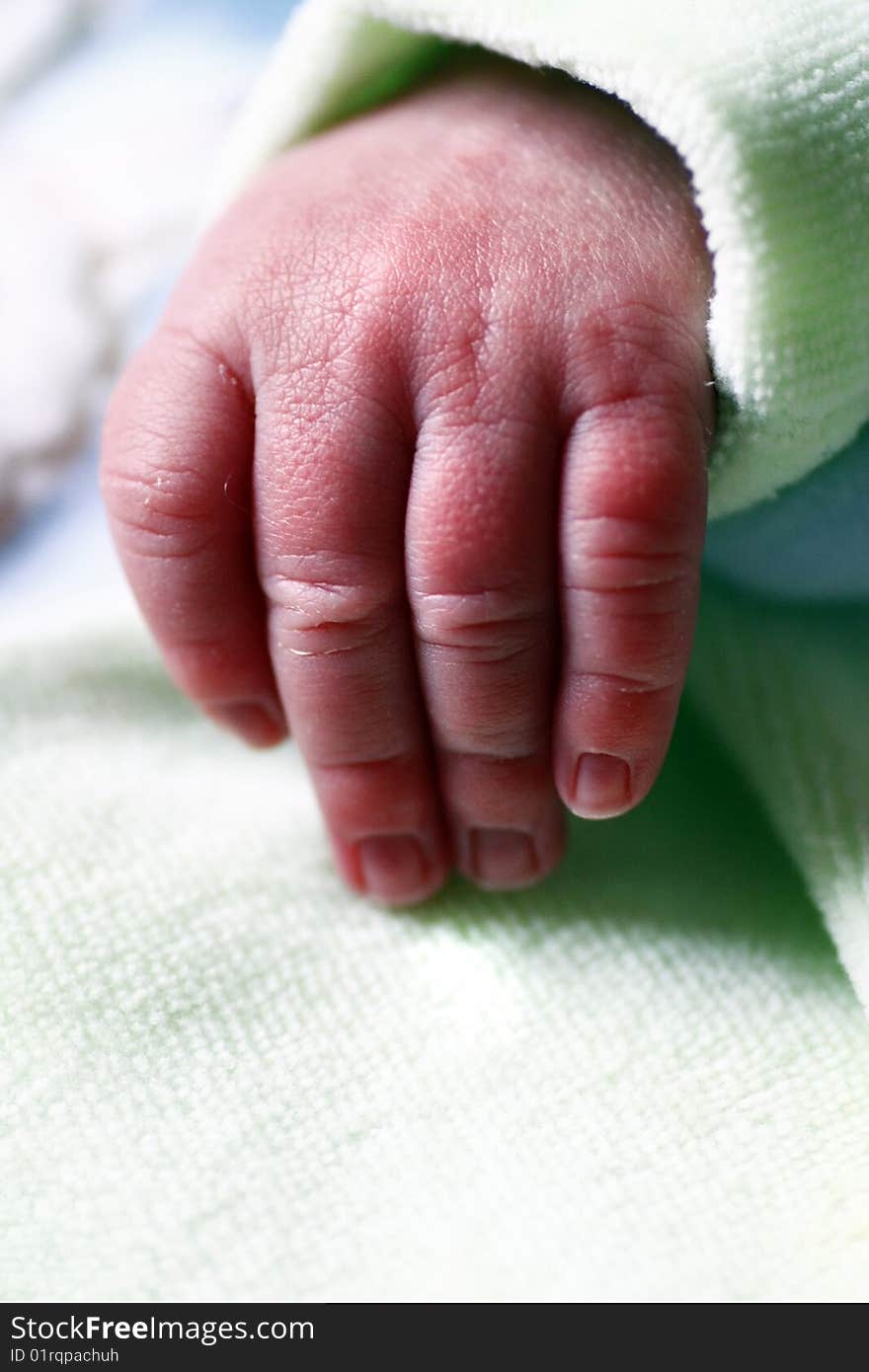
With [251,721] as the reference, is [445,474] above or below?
above

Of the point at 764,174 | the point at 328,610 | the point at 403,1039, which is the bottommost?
the point at 403,1039

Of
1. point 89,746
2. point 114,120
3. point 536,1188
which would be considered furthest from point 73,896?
point 114,120

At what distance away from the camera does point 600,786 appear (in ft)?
1.72

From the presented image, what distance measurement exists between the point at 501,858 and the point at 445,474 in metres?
0.18

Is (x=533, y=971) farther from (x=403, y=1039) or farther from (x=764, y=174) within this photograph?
(x=764, y=174)

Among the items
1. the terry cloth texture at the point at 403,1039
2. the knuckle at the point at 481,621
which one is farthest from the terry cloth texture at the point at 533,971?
the knuckle at the point at 481,621

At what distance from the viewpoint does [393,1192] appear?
483 millimetres

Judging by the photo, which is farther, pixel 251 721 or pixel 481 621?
pixel 251 721

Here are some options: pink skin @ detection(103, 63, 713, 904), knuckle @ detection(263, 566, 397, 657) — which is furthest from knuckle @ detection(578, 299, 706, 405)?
knuckle @ detection(263, 566, 397, 657)

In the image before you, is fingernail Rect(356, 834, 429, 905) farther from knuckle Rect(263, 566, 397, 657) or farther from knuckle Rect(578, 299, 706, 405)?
knuckle Rect(578, 299, 706, 405)

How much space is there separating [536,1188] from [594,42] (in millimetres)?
432

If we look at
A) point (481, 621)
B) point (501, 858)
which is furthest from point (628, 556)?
point (501, 858)

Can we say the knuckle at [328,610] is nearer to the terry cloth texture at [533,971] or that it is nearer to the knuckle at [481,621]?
the knuckle at [481,621]

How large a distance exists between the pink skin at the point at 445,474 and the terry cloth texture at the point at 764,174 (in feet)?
0.08
